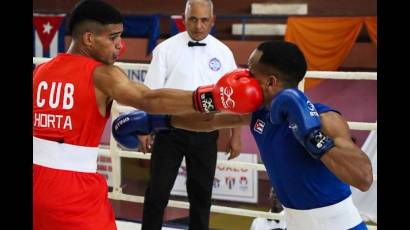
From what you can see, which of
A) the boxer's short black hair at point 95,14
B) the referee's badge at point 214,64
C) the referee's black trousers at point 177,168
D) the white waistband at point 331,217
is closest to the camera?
the white waistband at point 331,217

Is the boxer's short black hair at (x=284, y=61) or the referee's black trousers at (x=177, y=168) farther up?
the boxer's short black hair at (x=284, y=61)

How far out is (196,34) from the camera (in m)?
3.91

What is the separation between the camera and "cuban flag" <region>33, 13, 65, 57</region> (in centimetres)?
1026

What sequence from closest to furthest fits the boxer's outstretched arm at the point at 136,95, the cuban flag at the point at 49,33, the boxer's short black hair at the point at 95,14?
the boxer's outstretched arm at the point at 136,95, the boxer's short black hair at the point at 95,14, the cuban flag at the point at 49,33

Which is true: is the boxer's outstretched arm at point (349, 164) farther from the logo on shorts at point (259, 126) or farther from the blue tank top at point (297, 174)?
the logo on shorts at point (259, 126)

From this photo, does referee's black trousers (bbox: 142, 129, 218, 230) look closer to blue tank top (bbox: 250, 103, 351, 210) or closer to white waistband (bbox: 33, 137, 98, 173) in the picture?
white waistband (bbox: 33, 137, 98, 173)

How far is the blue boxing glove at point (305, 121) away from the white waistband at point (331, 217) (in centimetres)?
29

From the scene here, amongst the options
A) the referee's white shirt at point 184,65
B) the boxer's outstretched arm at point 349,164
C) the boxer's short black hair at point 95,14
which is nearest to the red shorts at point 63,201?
the boxer's short black hair at point 95,14

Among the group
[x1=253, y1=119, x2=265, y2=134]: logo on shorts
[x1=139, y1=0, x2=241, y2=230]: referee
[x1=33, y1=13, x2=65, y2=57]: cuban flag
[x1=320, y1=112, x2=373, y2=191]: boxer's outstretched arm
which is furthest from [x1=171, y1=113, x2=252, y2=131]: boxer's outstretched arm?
[x1=33, y1=13, x2=65, y2=57]: cuban flag

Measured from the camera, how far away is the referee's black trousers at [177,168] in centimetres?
376
